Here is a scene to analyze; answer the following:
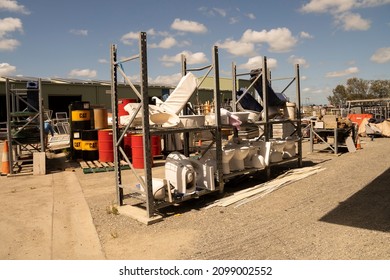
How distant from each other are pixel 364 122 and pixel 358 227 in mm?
17747

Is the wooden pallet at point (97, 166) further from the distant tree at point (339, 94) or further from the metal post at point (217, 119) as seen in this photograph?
the distant tree at point (339, 94)

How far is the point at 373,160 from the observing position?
1134cm

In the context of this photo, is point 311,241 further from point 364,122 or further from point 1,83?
point 1,83

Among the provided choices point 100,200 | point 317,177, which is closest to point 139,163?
point 100,200

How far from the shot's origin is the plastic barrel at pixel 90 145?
1227 cm

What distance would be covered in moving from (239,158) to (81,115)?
7116 mm

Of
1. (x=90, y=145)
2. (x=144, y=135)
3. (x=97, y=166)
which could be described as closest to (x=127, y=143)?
(x=90, y=145)

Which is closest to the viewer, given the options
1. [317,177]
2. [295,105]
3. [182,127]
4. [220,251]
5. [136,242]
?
[220,251]

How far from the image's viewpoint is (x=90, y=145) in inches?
484

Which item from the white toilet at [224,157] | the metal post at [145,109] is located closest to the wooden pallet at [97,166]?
the white toilet at [224,157]

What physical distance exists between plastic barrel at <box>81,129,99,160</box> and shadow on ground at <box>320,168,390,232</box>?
28.3ft

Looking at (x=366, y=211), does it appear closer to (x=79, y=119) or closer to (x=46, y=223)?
(x=46, y=223)

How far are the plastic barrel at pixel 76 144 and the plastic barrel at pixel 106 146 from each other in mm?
1255

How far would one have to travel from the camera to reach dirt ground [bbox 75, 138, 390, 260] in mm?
4332
